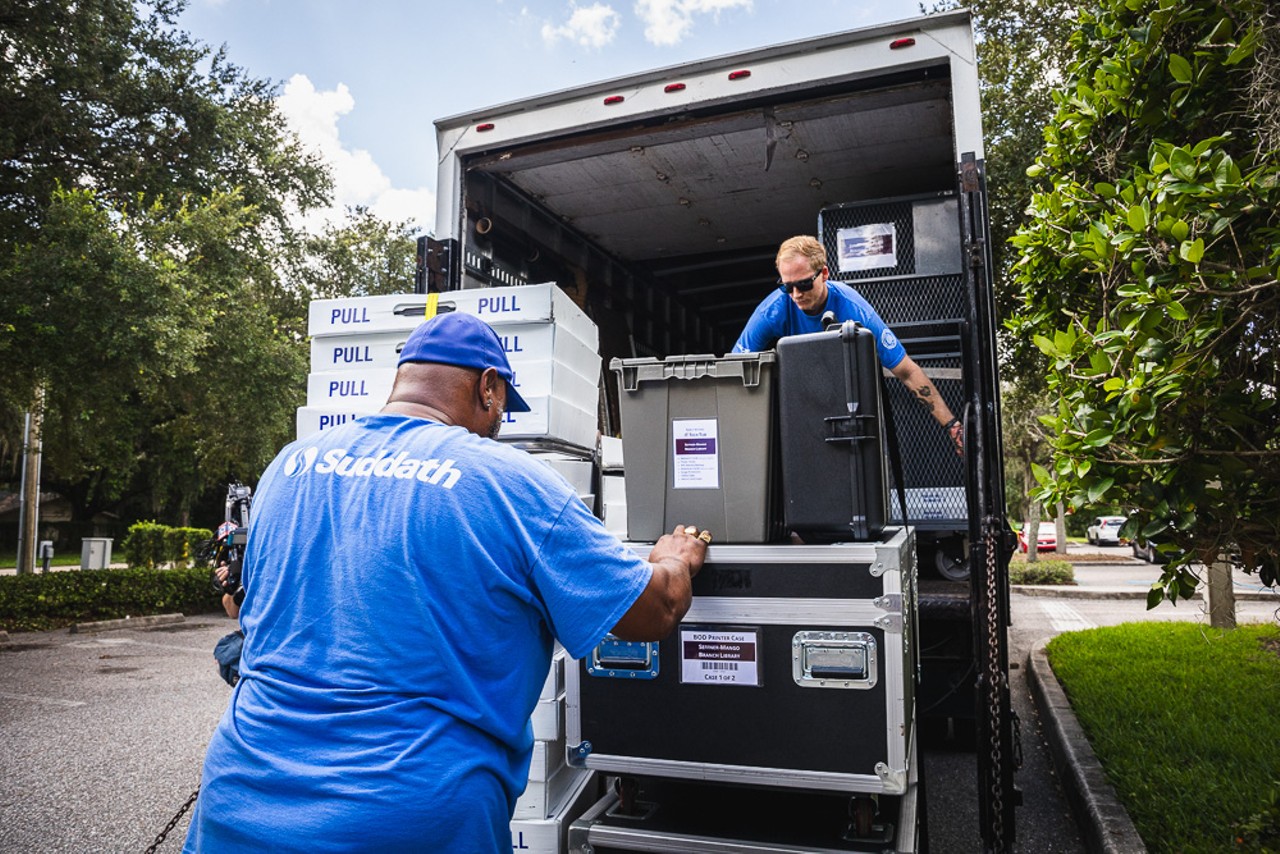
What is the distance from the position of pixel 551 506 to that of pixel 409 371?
0.54 metres

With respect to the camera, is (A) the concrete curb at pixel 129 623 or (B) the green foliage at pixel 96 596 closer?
(B) the green foliage at pixel 96 596

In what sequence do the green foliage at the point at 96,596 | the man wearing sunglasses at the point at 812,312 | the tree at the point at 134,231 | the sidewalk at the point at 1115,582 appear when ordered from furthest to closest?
the sidewalk at the point at 1115,582 < the green foliage at the point at 96,596 < the tree at the point at 134,231 < the man wearing sunglasses at the point at 812,312

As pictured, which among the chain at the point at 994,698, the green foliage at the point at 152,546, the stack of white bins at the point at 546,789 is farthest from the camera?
the green foliage at the point at 152,546

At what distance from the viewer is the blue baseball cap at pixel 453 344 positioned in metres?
2.05

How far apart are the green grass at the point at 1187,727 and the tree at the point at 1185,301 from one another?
659 millimetres

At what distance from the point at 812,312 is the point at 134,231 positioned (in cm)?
1082

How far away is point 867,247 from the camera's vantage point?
4832 millimetres

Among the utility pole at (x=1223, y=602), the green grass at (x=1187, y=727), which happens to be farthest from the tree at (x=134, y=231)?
the utility pole at (x=1223, y=602)

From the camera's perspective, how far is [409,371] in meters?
2.07

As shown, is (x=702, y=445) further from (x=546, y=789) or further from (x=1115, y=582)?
(x=1115, y=582)

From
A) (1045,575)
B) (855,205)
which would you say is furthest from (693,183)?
(1045,575)

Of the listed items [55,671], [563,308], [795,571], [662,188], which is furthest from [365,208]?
[795,571]

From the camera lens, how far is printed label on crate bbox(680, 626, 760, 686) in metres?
2.31

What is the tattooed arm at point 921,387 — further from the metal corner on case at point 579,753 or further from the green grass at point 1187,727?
the metal corner on case at point 579,753
